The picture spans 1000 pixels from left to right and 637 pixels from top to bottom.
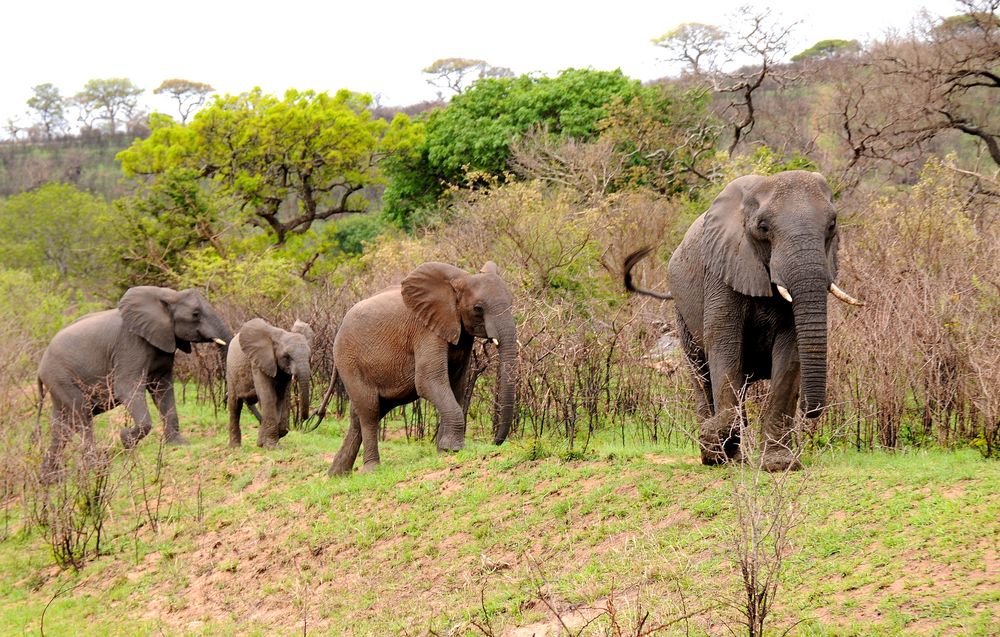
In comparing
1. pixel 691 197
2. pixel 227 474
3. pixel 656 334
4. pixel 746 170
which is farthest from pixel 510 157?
pixel 227 474

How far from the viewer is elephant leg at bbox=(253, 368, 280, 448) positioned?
14.0 m

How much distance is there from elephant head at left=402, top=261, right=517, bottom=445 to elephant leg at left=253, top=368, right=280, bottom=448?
12.1 feet

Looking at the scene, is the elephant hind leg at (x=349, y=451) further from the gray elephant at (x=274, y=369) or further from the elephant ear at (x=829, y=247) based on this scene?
the elephant ear at (x=829, y=247)

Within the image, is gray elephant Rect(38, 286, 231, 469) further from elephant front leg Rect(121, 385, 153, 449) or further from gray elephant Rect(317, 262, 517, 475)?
gray elephant Rect(317, 262, 517, 475)

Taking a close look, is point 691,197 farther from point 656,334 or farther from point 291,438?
point 291,438

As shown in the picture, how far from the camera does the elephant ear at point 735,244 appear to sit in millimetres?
8344

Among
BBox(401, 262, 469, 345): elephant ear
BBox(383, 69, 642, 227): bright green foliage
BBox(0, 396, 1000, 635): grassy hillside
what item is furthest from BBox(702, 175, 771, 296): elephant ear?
BBox(383, 69, 642, 227): bright green foliage

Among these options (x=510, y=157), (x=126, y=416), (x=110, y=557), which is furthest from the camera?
(x=510, y=157)

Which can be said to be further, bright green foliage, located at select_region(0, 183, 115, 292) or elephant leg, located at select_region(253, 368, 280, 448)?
bright green foliage, located at select_region(0, 183, 115, 292)

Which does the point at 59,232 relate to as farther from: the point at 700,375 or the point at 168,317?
the point at 700,375

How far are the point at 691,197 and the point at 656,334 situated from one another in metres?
11.9

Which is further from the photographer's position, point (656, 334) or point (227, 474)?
point (656, 334)

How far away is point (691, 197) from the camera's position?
27375 millimetres

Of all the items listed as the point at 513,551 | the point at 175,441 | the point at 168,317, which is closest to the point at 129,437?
the point at 175,441
